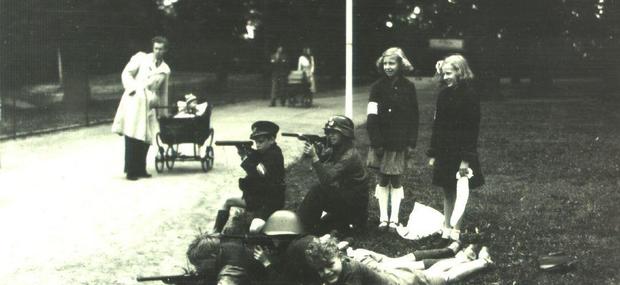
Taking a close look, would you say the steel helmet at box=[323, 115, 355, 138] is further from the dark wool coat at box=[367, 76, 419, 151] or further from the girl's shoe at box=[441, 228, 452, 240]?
the girl's shoe at box=[441, 228, 452, 240]

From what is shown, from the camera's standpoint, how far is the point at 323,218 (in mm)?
8273

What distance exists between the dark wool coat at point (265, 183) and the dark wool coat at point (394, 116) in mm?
1436

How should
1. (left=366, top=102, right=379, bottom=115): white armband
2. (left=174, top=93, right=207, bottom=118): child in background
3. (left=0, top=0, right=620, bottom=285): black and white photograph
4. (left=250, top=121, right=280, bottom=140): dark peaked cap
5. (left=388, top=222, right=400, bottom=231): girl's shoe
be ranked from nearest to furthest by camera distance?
(left=0, top=0, right=620, bottom=285): black and white photograph → (left=250, top=121, right=280, bottom=140): dark peaked cap → (left=388, top=222, right=400, bottom=231): girl's shoe → (left=366, top=102, right=379, bottom=115): white armband → (left=174, top=93, right=207, bottom=118): child in background

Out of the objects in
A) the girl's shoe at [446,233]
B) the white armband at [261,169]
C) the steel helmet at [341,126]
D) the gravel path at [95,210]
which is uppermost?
the steel helmet at [341,126]

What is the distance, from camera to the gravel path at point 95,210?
7441 mm

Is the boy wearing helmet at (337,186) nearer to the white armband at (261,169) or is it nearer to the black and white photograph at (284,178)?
the black and white photograph at (284,178)

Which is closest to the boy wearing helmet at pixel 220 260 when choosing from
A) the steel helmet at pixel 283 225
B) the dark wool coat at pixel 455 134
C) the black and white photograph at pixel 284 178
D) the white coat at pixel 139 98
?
the black and white photograph at pixel 284 178

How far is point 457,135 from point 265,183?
1.90 m

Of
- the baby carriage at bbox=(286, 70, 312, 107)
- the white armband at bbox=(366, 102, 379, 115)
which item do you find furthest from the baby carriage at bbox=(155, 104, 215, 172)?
the baby carriage at bbox=(286, 70, 312, 107)

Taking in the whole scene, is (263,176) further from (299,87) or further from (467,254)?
(299,87)

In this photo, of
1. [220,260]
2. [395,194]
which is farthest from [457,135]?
[220,260]

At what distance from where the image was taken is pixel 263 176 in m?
7.66

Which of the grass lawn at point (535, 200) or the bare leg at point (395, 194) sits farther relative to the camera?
the bare leg at point (395, 194)

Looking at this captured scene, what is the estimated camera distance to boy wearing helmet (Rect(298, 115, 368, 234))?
8.02m
